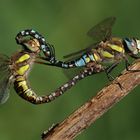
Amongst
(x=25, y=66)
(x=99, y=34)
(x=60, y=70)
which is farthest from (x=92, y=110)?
(x=60, y=70)

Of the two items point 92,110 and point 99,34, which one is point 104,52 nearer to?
point 99,34

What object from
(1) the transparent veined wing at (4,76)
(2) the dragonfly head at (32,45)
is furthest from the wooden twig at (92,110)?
(1) the transparent veined wing at (4,76)

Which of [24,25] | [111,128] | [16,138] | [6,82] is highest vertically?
[24,25]

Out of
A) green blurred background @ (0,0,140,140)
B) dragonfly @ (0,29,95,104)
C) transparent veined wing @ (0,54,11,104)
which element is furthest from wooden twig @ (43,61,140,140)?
green blurred background @ (0,0,140,140)

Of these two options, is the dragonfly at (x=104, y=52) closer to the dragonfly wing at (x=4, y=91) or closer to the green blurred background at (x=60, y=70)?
the dragonfly wing at (x=4, y=91)

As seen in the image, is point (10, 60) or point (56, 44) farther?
point (56, 44)

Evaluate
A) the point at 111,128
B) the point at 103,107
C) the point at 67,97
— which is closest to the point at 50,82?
the point at 67,97

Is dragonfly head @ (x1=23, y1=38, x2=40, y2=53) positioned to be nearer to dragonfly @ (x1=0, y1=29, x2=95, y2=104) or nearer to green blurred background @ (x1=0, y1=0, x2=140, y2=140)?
dragonfly @ (x1=0, y1=29, x2=95, y2=104)

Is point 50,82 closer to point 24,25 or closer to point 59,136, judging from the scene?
point 24,25
